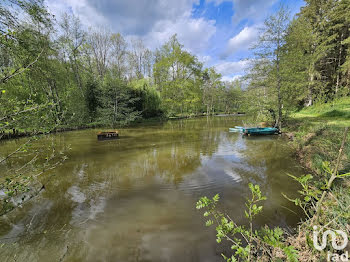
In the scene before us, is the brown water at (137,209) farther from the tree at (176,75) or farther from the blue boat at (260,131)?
the tree at (176,75)

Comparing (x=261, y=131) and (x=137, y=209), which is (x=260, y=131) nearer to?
(x=261, y=131)

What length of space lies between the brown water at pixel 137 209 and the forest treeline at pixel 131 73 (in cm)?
217

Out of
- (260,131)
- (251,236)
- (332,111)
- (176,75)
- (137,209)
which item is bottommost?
(137,209)

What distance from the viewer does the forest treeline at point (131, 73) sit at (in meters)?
2.73

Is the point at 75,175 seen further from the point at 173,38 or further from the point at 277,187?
the point at 173,38

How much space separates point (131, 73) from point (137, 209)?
29164mm

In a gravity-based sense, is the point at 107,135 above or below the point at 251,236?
below

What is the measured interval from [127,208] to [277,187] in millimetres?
4265

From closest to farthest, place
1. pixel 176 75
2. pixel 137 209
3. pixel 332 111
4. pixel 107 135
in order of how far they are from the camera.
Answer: pixel 137 209
pixel 107 135
pixel 332 111
pixel 176 75

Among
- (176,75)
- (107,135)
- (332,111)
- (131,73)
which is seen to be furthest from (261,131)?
(131,73)

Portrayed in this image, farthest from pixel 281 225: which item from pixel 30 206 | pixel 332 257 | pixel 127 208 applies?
pixel 30 206

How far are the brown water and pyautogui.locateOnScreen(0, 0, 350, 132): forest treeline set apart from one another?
2.17 m

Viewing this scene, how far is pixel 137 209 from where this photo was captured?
148 inches

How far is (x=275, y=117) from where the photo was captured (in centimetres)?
1393
